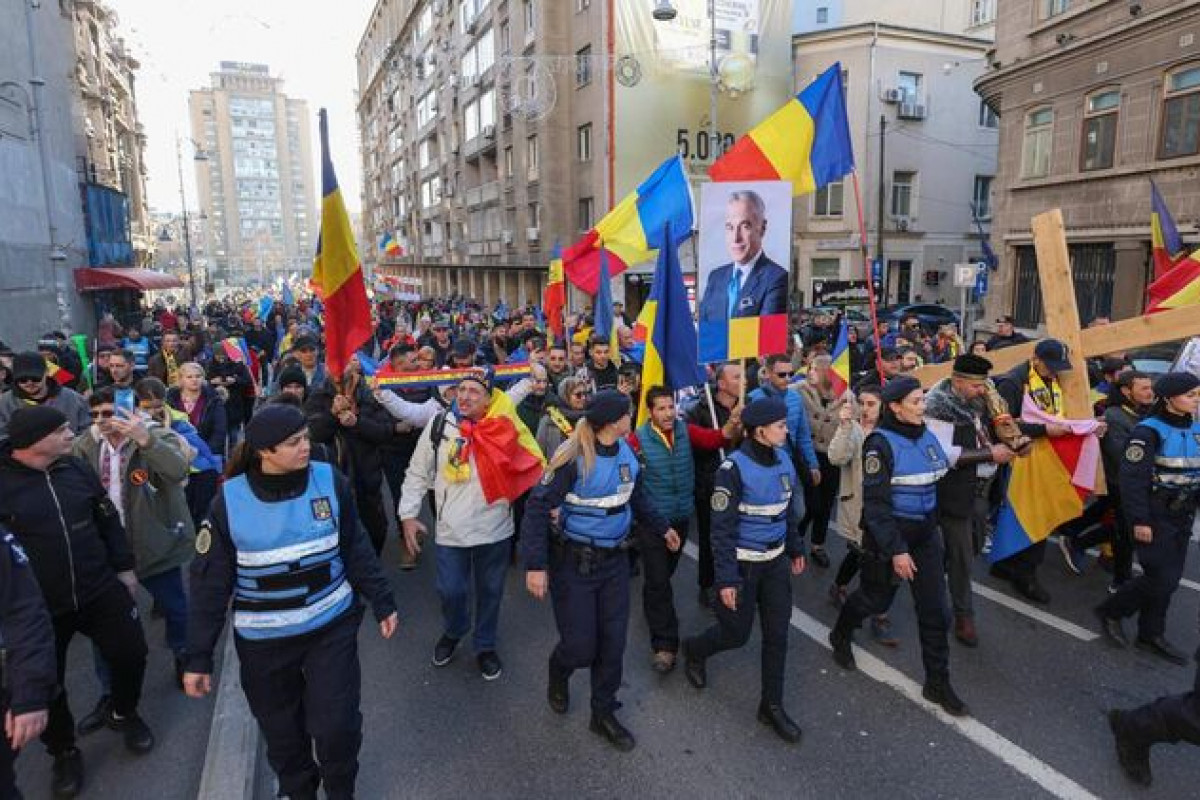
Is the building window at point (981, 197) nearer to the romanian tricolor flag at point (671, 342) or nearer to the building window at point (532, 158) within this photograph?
the building window at point (532, 158)

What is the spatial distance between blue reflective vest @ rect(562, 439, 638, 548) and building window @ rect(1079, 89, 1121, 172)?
17748mm

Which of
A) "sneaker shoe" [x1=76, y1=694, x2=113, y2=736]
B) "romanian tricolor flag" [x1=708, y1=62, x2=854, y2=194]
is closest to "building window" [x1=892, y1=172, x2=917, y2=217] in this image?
"romanian tricolor flag" [x1=708, y1=62, x2=854, y2=194]

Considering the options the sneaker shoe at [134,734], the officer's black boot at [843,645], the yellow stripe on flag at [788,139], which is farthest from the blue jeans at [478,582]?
the yellow stripe on flag at [788,139]

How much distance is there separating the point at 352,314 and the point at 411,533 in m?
1.71

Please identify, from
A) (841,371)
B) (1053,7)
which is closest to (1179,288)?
(841,371)

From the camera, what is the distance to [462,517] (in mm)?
4520

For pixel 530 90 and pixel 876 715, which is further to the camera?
pixel 530 90

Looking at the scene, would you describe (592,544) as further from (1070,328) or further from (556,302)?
(556,302)

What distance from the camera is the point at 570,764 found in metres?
3.79

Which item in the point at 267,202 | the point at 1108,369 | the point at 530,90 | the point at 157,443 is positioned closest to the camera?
the point at 157,443

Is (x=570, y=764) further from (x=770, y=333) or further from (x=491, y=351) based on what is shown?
(x=491, y=351)

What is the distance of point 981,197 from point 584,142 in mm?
16863

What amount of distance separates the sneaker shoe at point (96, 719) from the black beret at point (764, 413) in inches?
146

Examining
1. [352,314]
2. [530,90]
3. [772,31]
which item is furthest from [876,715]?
[530,90]
